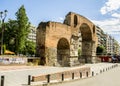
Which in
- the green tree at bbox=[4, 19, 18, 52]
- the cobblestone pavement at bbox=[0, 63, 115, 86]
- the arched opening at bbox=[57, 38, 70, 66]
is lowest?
the cobblestone pavement at bbox=[0, 63, 115, 86]

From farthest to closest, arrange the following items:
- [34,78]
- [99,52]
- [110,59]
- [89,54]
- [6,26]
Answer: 1. [99,52]
2. [110,59]
3. [6,26]
4. [89,54]
5. [34,78]

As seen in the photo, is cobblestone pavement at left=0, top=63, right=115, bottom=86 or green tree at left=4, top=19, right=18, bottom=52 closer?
cobblestone pavement at left=0, top=63, right=115, bottom=86

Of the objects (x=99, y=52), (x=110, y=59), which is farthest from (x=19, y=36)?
(x=99, y=52)

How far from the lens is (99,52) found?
4547 inches

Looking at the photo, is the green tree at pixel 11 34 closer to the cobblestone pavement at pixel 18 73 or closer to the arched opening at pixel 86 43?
the arched opening at pixel 86 43

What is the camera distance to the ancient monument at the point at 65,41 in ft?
130

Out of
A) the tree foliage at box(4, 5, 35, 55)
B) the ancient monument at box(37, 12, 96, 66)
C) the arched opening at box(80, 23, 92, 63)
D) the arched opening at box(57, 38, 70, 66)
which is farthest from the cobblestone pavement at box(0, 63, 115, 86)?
the tree foliage at box(4, 5, 35, 55)

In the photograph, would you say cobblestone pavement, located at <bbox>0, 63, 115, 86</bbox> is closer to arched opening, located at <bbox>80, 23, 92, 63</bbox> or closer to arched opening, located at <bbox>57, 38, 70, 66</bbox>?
arched opening, located at <bbox>57, 38, 70, 66</bbox>

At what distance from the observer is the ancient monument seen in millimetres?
39719

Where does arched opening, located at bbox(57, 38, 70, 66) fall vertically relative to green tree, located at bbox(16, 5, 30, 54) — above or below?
below

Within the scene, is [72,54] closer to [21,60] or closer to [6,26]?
[21,60]

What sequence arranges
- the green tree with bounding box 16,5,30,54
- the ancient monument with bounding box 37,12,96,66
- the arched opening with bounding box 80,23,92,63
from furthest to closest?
the green tree with bounding box 16,5,30,54 → the arched opening with bounding box 80,23,92,63 → the ancient monument with bounding box 37,12,96,66

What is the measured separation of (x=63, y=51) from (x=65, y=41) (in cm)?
171

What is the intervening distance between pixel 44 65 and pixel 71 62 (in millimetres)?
7869
